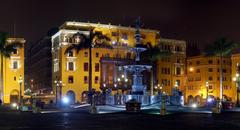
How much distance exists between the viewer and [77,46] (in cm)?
8412

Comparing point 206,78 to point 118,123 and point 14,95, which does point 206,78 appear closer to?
point 14,95

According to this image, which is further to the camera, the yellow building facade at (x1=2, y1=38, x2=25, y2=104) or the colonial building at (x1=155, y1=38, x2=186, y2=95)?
the colonial building at (x1=155, y1=38, x2=186, y2=95)

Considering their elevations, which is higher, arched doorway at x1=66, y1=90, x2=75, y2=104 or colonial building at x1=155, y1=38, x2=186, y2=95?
colonial building at x1=155, y1=38, x2=186, y2=95

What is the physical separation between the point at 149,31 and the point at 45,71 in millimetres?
31518

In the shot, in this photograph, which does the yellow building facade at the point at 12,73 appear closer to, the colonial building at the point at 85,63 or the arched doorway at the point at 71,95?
the colonial building at the point at 85,63

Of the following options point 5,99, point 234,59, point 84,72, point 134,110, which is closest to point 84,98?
point 84,72

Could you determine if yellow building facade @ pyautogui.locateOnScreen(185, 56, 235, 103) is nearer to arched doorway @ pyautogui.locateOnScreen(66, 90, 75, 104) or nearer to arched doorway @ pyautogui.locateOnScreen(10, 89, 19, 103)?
arched doorway @ pyautogui.locateOnScreen(66, 90, 75, 104)

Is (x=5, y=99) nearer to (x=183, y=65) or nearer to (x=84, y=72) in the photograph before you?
(x=84, y=72)

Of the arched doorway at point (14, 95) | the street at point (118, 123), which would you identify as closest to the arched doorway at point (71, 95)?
the arched doorway at point (14, 95)

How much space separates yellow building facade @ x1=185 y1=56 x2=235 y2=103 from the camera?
12606 cm

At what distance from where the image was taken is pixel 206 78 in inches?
5027

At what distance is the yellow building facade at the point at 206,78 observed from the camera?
414ft

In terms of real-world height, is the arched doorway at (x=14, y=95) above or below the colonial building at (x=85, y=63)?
below

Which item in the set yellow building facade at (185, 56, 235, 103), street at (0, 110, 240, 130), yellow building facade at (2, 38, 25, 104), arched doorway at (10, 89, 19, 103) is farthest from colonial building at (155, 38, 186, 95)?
street at (0, 110, 240, 130)
